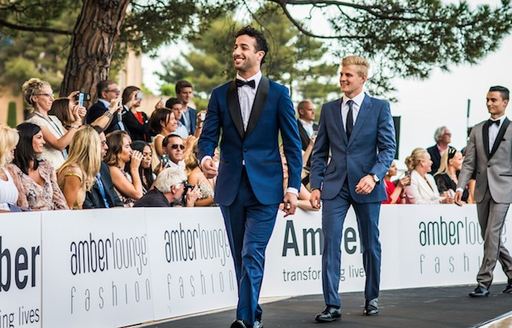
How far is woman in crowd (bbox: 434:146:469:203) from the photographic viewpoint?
59.8ft

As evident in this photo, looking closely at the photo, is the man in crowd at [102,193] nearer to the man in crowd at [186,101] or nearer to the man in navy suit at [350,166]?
the man in navy suit at [350,166]

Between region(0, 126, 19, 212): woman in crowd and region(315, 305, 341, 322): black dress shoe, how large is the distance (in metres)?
2.66

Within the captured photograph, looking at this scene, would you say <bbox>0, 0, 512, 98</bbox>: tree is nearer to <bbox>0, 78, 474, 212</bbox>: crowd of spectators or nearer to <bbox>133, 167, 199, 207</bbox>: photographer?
<bbox>0, 78, 474, 212</bbox>: crowd of spectators

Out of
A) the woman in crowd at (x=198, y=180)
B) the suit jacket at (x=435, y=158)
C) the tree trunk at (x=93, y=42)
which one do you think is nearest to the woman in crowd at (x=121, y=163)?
the woman in crowd at (x=198, y=180)

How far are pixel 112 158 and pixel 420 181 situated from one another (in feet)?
17.2

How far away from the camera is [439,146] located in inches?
744

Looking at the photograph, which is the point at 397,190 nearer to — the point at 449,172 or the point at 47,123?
the point at 449,172

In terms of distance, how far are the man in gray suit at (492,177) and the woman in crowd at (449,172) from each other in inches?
175

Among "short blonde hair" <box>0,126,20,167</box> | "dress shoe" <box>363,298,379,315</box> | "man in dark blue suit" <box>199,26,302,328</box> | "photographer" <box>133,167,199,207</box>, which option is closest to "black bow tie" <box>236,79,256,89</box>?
"man in dark blue suit" <box>199,26,302,328</box>

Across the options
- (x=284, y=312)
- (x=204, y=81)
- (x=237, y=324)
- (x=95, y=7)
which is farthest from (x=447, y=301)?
(x=204, y=81)

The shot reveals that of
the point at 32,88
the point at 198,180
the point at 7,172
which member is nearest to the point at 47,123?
the point at 32,88

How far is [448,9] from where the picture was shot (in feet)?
64.3

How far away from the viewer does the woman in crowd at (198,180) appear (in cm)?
1375

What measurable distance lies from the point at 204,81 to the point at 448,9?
69.4 m
